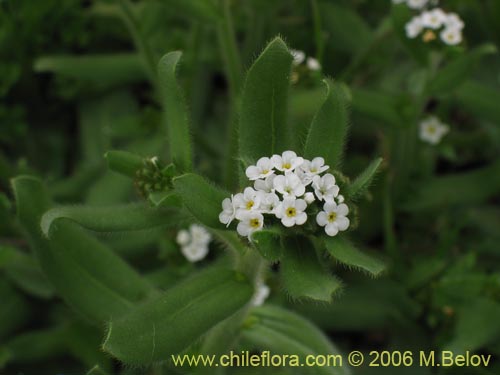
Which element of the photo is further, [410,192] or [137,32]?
A: [410,192]

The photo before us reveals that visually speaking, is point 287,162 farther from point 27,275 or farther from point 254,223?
point 27,275

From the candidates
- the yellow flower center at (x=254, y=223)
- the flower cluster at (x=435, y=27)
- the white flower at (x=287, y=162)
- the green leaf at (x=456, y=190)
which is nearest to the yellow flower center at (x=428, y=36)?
the flower cluster at (x=435, y=27)

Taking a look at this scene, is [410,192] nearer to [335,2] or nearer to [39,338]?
[335,2]

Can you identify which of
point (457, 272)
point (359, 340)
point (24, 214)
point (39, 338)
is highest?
point (24, 214)

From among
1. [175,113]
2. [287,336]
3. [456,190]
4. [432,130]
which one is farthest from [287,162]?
[456,190]

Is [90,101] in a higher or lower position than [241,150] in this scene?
lower

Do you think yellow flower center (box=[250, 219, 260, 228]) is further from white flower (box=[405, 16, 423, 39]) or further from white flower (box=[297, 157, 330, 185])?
white flower (box=[405, 16, 423, 39])

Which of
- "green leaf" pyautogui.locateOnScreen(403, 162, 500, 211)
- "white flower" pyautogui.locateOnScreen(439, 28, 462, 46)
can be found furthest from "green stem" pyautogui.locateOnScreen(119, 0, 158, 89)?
"green leaf" pyautogui.locateOnScreen(403, 162, 500, 211)

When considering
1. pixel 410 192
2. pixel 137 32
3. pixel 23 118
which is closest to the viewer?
pixel 137 32

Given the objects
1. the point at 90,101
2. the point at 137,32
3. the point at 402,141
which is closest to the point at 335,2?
the point at 402,141
